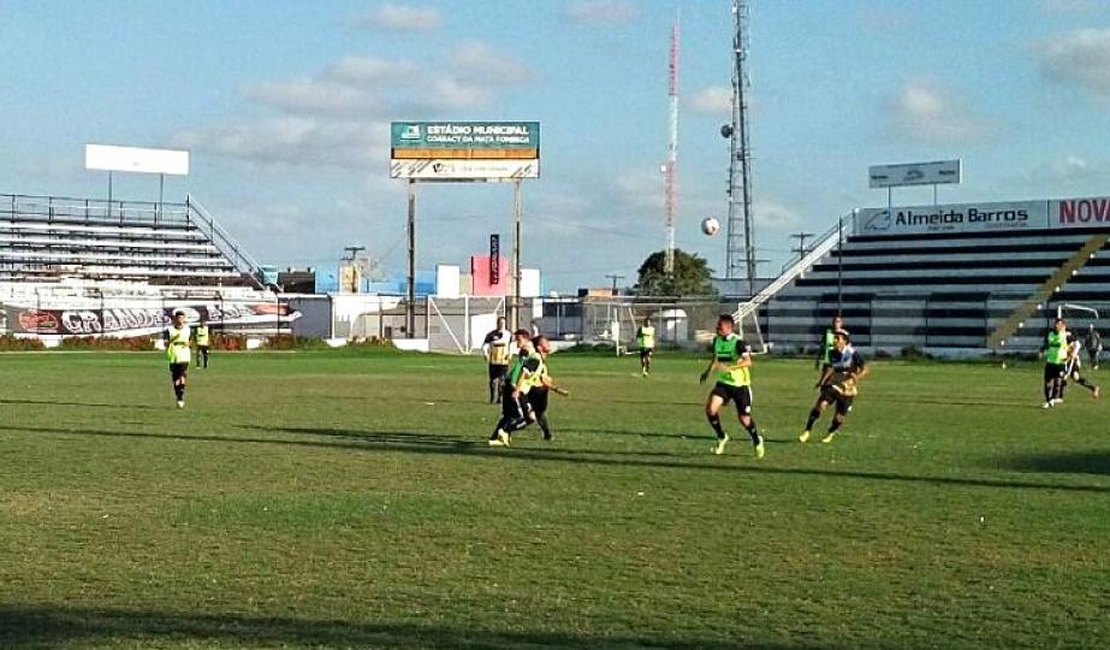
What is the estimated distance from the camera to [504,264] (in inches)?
4592

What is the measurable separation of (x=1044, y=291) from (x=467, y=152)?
30.3m

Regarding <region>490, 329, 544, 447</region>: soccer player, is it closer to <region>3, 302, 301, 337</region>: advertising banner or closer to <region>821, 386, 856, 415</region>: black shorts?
<region>821, 386, 856, 415</region>: black shorts

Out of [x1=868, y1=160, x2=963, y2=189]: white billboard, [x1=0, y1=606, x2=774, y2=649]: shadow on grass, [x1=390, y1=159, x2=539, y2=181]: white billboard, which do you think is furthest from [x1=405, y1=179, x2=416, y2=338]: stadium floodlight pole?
[x1=0, y1=606, x2=774, y2=649]: shadow on grass

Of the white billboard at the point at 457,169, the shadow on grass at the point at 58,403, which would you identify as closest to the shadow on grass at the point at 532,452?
the shadow on grass at the point at 58,403

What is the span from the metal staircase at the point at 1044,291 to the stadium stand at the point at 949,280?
0.16 ft

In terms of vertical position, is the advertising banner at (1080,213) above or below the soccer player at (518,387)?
above

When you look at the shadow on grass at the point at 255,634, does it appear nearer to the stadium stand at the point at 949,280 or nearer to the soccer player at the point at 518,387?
the soccer player at the point at 518,387

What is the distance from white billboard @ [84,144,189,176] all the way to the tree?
107ft

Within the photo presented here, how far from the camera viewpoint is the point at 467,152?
8075 cm

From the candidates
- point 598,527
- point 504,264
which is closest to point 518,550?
point 598,527

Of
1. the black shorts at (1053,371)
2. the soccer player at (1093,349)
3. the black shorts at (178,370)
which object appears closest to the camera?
the black shorts at (178,370)

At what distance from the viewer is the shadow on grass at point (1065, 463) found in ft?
55.8

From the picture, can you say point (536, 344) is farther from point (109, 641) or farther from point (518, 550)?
point (109, 641)

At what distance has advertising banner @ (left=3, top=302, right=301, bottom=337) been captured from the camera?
69188mm
